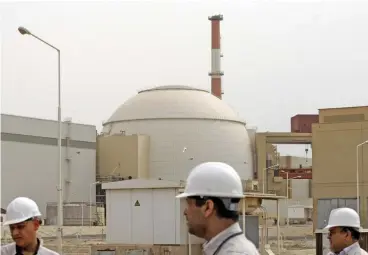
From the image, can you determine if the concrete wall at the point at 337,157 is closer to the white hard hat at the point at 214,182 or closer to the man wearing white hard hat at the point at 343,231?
the man wearing white hard hat at the point at 343,231

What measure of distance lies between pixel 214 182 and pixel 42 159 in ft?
205

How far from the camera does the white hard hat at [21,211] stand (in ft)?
18.3

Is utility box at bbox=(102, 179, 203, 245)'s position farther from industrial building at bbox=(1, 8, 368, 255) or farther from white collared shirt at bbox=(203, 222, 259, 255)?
industrial building at bbox=(1, 8, 368, 255)

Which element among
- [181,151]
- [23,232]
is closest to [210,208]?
[23,232]

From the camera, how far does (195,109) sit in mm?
77000

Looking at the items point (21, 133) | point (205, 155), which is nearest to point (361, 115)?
point (205, 155)

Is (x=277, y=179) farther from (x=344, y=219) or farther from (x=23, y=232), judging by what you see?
(x=23, y=232)

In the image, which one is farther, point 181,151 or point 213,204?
point 181,151

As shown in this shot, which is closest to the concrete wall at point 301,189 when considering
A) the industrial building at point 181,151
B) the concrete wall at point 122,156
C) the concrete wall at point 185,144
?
the industrial building at point 181,151

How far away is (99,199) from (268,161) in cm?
1791

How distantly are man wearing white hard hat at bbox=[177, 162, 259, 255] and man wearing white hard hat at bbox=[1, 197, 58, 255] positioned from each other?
237cm

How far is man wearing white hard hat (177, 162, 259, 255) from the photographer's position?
10.7 ft

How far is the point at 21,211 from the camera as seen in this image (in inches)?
221

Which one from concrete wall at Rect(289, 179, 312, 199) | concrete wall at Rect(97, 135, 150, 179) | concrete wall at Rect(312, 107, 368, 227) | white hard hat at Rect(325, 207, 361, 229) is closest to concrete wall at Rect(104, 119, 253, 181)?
concrete wall at Rect(97, 135, 150, 179)
